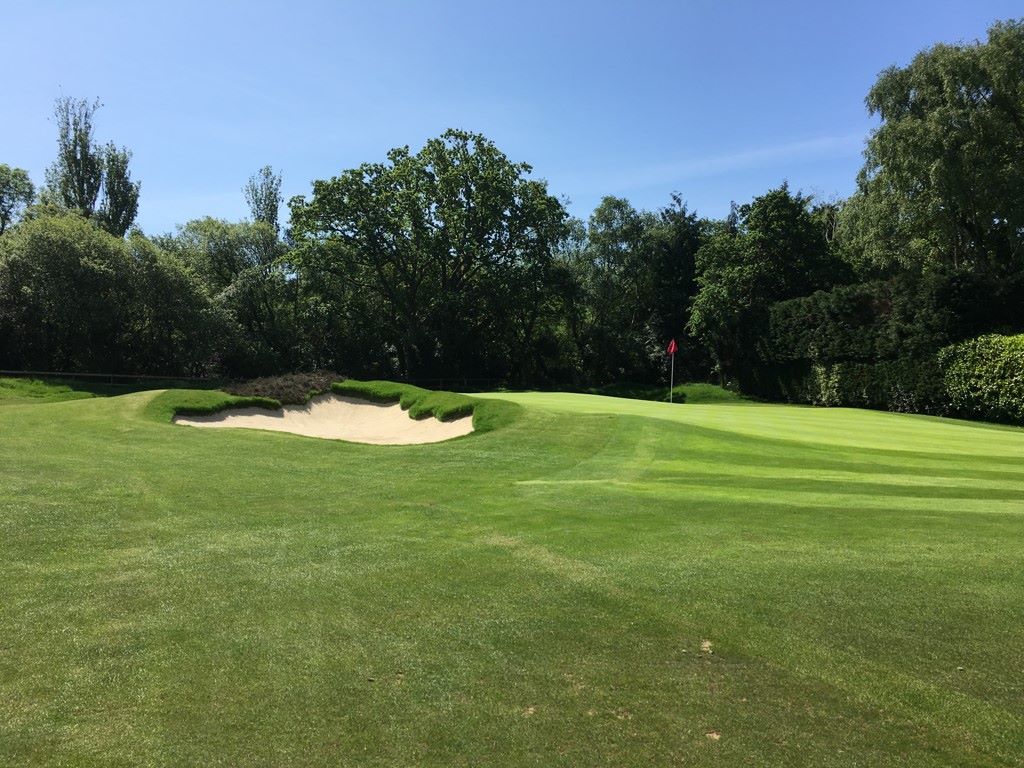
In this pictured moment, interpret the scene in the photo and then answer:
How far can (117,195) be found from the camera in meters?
48.9

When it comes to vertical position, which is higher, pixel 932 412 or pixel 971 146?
pixel 971 146

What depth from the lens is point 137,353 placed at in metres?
38.7

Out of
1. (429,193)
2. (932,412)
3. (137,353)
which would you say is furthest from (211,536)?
(429,193)

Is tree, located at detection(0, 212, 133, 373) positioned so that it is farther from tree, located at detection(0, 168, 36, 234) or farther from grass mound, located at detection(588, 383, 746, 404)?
grass mound, located at detection(588, 383, 746, 404)

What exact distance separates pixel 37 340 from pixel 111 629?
40273 mm

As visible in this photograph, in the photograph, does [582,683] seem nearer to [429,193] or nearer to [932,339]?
[932,339]

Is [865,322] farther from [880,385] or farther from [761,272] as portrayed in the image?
[761,272]

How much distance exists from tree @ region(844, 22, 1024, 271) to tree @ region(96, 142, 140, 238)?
5066 cm

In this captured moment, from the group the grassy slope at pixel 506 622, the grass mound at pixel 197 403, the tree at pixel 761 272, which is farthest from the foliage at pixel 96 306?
the tree at pixel 761 272

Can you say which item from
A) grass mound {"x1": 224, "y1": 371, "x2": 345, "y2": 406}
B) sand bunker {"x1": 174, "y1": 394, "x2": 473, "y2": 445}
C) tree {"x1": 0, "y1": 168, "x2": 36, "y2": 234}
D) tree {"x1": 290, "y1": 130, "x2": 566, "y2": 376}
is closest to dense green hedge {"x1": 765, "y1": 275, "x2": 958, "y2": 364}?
tree {"x1": 290, "y1": 130, "x2": 566, "y2": 376}

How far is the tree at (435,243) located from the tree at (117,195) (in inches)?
625

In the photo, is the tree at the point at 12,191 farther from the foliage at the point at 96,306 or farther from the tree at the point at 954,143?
the tree at the point at 954,143

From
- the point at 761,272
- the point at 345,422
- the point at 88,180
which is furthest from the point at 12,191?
the point at 761,272

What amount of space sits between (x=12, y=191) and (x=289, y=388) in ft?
140
